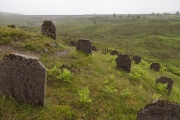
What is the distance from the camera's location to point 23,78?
360 inches

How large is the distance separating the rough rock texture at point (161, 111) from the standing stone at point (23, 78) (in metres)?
4.56

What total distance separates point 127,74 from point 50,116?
10.4 m

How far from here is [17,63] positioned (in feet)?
29.7

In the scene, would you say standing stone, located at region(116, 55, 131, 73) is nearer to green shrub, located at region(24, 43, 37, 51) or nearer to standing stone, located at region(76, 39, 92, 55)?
standing stone, located at region(76, 39, 92, 55)

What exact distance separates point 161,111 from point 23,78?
237 inches

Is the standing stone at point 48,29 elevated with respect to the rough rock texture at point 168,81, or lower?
elevated

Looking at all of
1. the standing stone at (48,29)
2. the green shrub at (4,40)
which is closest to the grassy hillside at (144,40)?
the standing stone at (48,29)

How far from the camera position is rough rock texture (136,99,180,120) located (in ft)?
23.9

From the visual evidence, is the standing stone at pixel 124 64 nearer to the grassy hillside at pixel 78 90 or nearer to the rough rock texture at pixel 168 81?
the grassy hillside at pixel 78 90

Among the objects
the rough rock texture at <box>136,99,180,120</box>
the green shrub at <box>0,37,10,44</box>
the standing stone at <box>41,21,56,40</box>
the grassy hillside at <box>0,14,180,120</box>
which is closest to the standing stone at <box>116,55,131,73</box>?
the grassy hillside at <box>0,14,180,120</box>

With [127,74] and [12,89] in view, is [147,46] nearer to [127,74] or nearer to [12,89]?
[127,74]

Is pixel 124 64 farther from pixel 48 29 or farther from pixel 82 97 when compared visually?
pixel 48 29

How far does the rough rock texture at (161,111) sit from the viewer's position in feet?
23.9

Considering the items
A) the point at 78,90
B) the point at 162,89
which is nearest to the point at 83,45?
the point at 78,90
